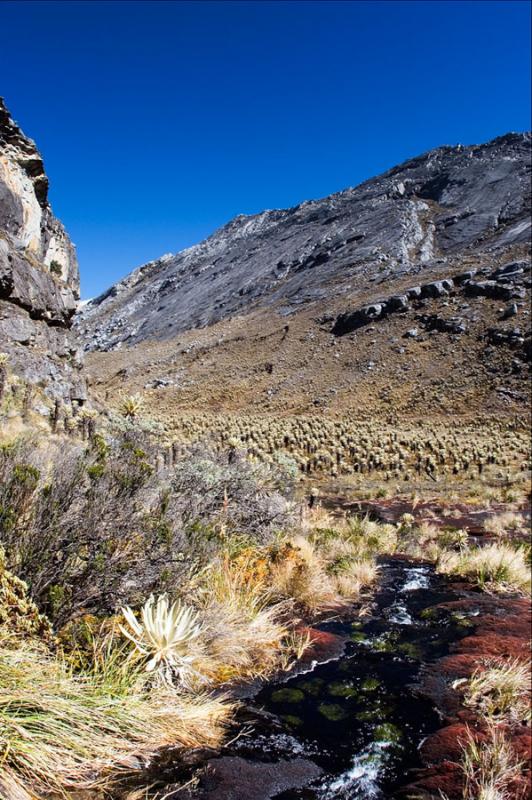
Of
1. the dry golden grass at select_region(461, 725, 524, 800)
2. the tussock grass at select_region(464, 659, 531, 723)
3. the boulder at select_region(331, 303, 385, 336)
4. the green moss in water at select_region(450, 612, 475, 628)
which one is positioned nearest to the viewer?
the dry golden grass at select_region(461, 725, 524, 800)

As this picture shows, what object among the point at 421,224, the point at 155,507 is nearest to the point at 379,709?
the point at 155,507

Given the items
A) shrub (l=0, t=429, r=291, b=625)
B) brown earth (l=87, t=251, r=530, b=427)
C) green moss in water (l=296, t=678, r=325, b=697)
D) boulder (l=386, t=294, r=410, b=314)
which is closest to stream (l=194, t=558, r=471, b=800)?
green moss in water (l=296, t=678, r=325, b=697)

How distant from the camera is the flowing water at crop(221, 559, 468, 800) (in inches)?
113

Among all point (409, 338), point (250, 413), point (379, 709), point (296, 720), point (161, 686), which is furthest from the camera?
point (409, 338)

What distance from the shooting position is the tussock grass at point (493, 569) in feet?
23.3

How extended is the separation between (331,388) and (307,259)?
131 ft

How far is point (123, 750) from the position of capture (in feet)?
A: 8.46

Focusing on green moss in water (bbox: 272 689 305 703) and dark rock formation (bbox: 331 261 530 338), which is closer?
green moss in water (bbox: 272 689 305 703)

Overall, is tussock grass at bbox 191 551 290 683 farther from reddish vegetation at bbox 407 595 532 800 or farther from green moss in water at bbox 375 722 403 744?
reddish vegetation at bbox 407 595 532 800

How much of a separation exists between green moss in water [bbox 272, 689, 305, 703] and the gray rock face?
5017 centimetres

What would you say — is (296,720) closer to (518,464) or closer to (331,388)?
(518,464)

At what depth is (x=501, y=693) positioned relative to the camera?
12.3 feet

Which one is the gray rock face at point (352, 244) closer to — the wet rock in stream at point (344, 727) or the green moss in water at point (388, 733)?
the wet rock in stream at point (344, 727)

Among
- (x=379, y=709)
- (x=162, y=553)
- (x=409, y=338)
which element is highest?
(x=409, y=338)
